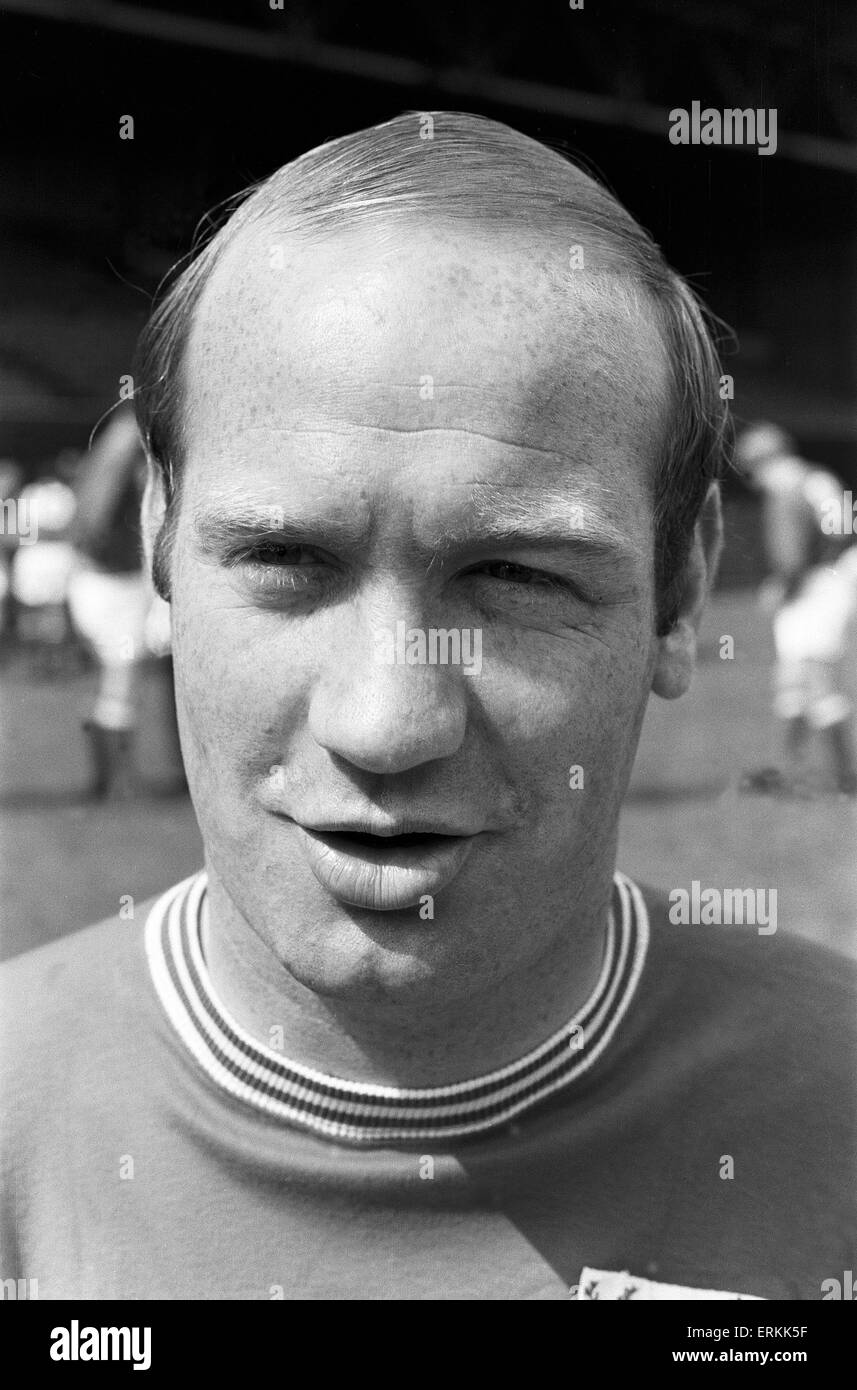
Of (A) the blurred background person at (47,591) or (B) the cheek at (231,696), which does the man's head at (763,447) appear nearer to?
(A) the blurred background person at (47,591)

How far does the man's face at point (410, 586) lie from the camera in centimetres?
142

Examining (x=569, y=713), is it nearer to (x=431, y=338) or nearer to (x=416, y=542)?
(x=416, y=542)

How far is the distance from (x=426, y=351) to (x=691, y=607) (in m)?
0.55

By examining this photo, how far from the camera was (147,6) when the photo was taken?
6.54 ft

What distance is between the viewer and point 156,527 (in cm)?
177

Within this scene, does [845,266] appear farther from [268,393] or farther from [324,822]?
[324,822]

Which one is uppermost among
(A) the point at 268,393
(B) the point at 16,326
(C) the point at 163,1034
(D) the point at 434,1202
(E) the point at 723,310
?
(B) the point at 16,326

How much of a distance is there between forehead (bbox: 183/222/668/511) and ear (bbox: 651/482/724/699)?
0.26 meters

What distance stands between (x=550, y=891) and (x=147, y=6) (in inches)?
53.6

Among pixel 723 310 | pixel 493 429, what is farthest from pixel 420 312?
pixel 723 310

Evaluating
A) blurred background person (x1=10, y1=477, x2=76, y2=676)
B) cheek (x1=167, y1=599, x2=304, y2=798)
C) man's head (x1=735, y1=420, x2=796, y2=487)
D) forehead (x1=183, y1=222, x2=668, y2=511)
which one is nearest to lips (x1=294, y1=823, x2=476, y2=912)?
cheek (x1=167, y1=599, x2=304, y2=798)

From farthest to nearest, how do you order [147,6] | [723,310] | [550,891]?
[723,310], [147,6], [550,891]

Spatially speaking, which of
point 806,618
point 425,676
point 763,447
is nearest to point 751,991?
point 425,676

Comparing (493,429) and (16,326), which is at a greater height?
(16,326)
